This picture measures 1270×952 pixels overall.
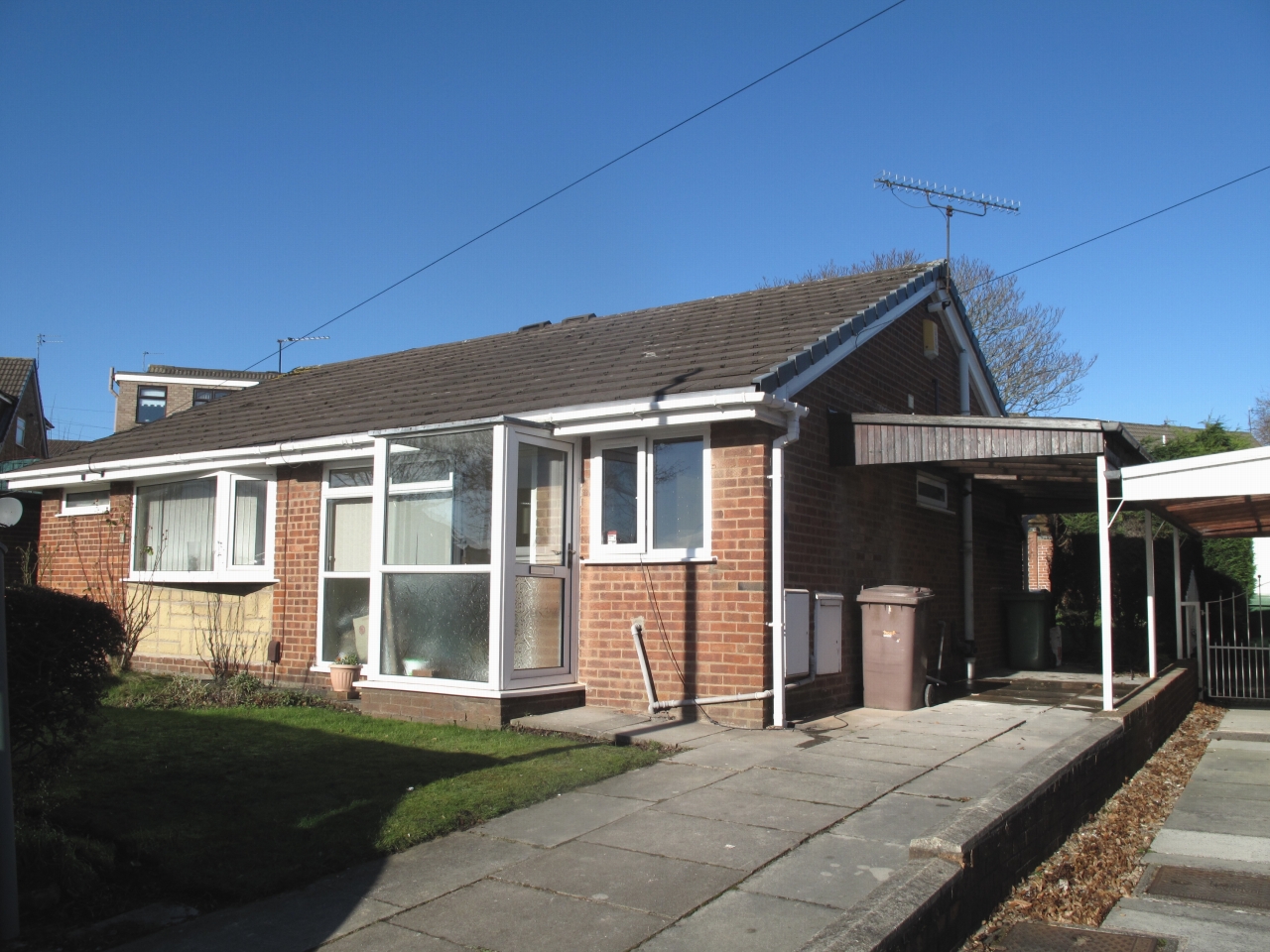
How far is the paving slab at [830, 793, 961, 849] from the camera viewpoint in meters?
5.28

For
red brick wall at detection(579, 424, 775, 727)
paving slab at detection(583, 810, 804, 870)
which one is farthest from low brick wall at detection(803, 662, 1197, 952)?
red brick wall at detection(579, 424, 775, 727)

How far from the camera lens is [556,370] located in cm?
1119

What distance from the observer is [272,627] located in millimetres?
11523

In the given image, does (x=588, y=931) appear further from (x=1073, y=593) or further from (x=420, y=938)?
(x=1073, y=593)

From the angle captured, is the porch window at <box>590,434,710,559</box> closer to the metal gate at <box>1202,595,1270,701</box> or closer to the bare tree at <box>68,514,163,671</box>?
the bare tree at <box>68,514,163,671</box>

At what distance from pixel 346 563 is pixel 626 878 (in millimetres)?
7195

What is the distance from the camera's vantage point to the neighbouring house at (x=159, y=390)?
177 ft

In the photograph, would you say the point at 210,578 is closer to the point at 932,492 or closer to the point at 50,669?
the point at 50,669

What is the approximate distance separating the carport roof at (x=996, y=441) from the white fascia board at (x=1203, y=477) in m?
0.30

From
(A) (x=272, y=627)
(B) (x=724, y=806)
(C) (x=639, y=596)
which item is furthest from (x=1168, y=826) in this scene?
(A) (x=272, y=627)

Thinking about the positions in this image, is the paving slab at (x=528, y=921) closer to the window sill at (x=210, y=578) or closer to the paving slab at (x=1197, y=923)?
the paving slab at (x=1197, y=923)

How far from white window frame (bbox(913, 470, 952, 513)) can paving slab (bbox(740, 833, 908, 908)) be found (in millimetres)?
6904

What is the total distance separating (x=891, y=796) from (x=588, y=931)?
262cm

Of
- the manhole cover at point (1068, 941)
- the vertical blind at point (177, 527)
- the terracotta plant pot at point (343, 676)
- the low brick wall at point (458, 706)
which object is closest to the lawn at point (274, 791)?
the low brick wall at point (458, 706)
